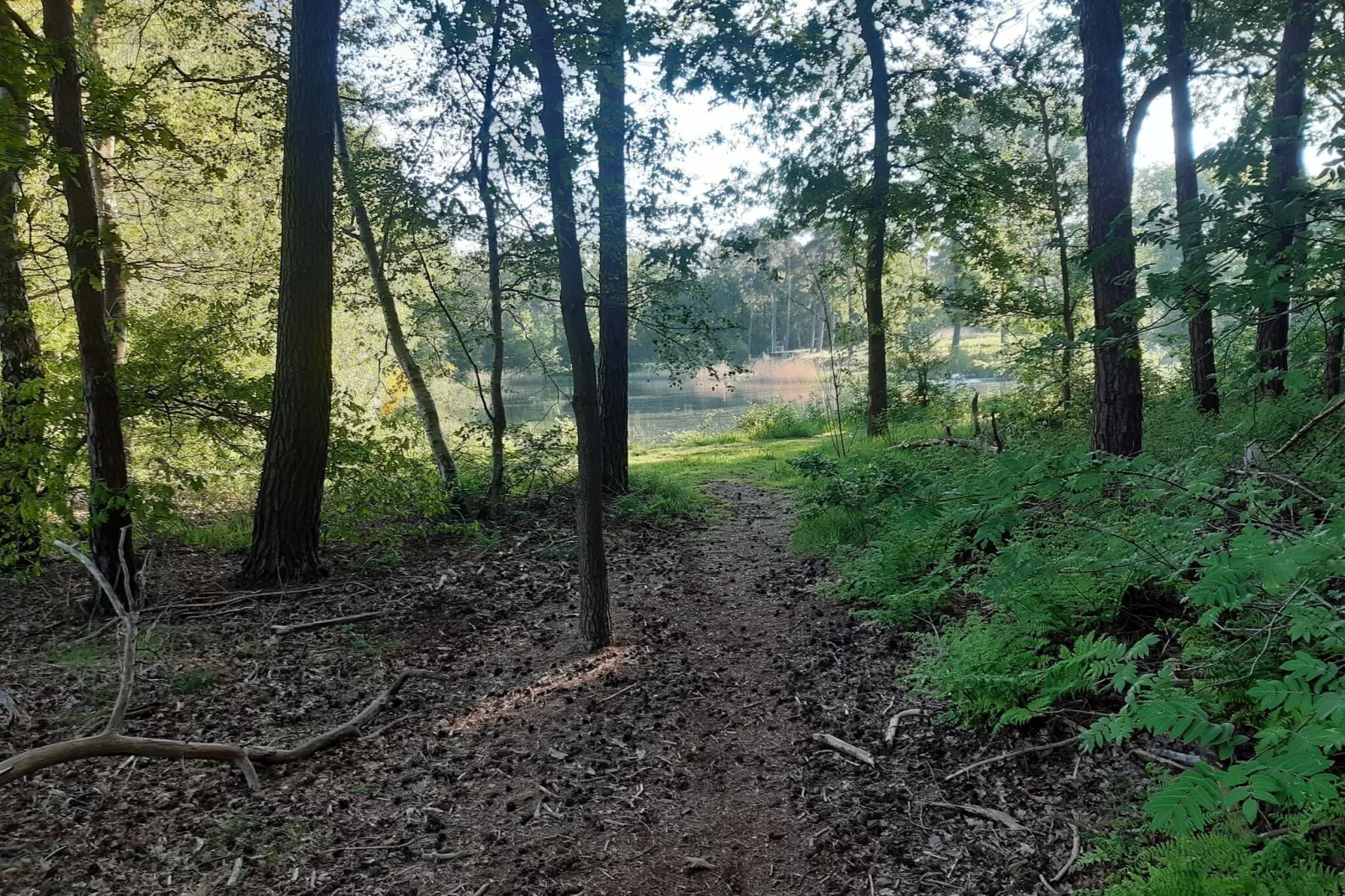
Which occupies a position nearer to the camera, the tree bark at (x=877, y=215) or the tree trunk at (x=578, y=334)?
the tree trunk at (x=578, y=334)

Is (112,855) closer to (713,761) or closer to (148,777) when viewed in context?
(148,777)

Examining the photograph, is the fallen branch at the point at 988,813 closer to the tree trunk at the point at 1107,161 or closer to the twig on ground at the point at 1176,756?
the twig on ground at the point at 1176,756

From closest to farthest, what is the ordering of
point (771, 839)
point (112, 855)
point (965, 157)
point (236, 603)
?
1. point (112, 855)
2. point (771, 839)
3. point (236, 603)
4. point (965, 157)

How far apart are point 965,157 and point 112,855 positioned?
1219cm

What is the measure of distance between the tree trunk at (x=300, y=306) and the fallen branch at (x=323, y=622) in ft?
2.66

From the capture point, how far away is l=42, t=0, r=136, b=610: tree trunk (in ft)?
15.3

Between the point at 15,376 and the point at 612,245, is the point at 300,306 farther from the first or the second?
the point at 612,245

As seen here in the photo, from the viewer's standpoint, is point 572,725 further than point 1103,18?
No

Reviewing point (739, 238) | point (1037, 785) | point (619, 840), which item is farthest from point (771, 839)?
point (739, 238)

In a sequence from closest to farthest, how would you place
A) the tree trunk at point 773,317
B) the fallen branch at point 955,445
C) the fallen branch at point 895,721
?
the fallen branch at point 895,721, the fallen branch at point 955,445, the tree trunk at point 773,317

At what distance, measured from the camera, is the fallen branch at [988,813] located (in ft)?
8.97

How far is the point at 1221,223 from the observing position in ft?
9.86

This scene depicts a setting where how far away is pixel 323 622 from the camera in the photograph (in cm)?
515

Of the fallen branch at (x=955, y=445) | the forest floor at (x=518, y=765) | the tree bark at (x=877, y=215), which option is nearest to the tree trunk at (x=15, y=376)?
the forest floor at (x=518, y=765)
